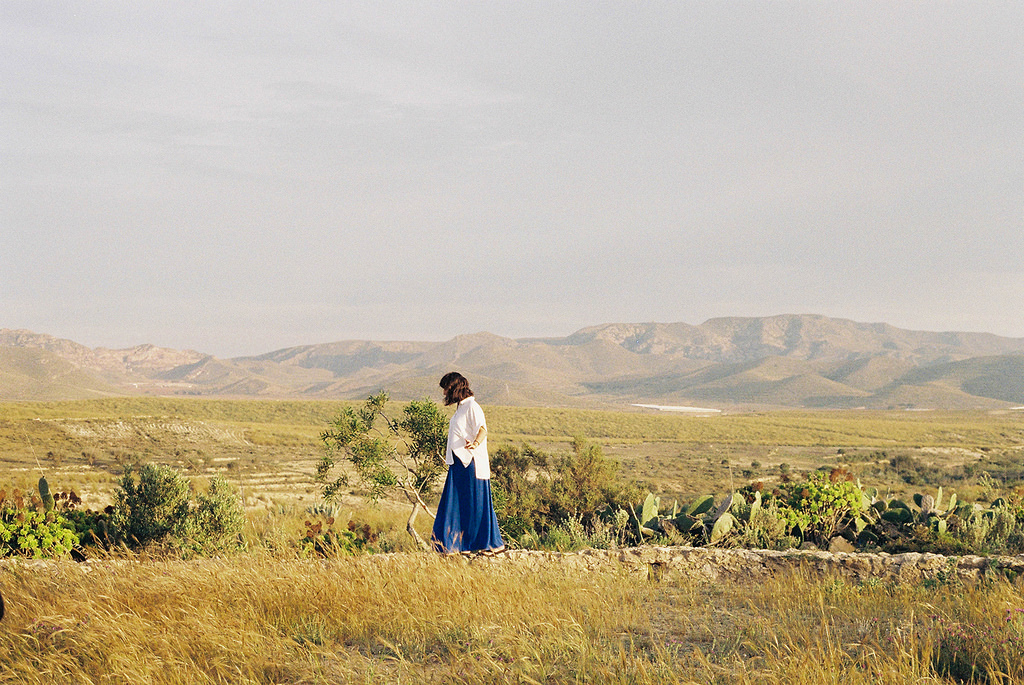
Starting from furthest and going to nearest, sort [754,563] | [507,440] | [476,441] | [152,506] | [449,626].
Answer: [507,440]
[152,506]
[476,441]
[754,563]
[449,626]

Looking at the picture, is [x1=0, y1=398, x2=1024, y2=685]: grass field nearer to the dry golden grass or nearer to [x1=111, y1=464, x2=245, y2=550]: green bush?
the dry golden grass

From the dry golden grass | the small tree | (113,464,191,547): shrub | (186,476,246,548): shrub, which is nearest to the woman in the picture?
the dry golden grass

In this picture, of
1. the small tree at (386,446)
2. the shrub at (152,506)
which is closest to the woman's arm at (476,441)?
the small tree at (386,446)

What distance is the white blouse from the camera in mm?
8305

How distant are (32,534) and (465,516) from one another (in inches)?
201

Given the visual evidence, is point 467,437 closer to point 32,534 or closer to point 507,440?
point 32,534

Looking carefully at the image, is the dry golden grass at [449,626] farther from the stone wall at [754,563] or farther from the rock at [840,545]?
the rock at [840,545]

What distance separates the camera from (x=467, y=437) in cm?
836

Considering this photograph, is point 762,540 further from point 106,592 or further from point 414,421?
point 106,592

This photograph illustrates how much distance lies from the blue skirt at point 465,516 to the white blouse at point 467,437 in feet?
0.22

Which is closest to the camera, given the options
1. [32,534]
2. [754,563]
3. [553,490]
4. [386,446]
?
[754,563]

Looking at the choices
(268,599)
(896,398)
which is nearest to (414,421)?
(268,599)

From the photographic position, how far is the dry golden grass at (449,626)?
14.5 ft

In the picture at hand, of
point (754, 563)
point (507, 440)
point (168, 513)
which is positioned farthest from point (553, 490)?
point (507, 440)
